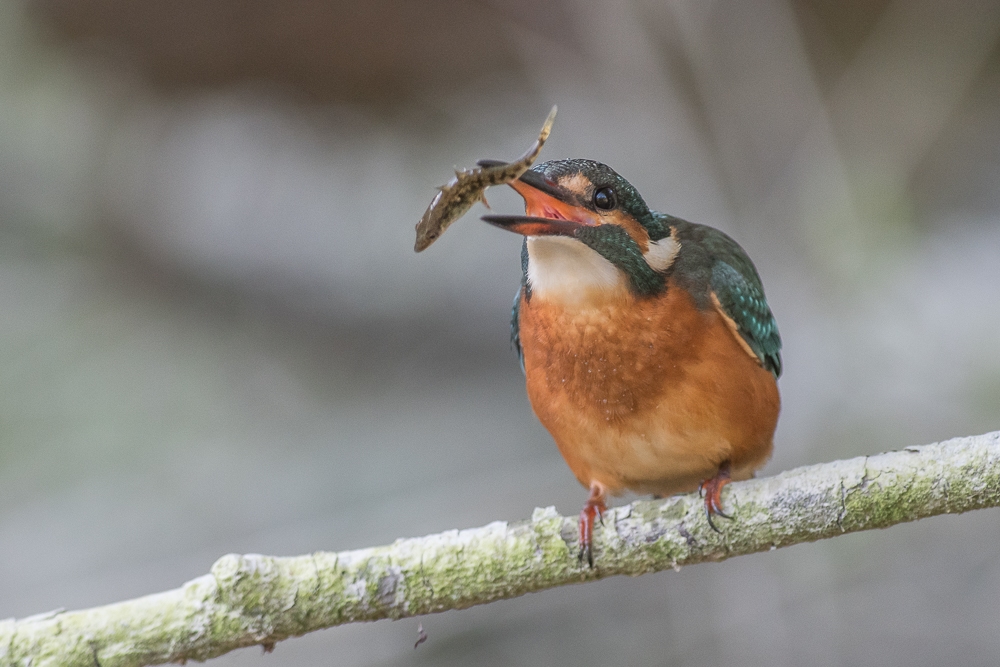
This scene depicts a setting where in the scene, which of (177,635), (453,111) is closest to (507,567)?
(177,635)

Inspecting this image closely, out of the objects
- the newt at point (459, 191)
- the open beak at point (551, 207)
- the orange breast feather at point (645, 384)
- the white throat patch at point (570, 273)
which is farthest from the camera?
the orange breast feather at point (645, 384)

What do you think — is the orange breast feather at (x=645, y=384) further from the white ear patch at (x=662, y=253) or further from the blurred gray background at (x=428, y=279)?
the blurred gray background at (x=428, y=279)

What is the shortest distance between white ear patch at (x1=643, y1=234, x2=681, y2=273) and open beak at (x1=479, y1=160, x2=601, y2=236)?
0.25 m

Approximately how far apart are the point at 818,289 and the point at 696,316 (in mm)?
2949

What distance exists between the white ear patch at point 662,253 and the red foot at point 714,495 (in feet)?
1.61

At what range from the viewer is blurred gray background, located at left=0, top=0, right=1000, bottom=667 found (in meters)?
4.22

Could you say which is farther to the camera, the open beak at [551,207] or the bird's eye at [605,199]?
the bird's eye at [605,199]

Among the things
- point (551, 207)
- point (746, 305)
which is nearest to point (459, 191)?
point (551, 207)

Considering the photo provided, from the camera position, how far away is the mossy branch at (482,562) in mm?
1613

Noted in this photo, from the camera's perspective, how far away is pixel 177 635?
5.28 feet

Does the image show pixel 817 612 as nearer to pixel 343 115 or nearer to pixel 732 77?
pixel 732 77

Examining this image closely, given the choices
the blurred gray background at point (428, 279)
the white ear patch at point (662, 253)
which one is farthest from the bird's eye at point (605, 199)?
the blurred gray background at point (428, 279)

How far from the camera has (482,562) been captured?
5.71 ft

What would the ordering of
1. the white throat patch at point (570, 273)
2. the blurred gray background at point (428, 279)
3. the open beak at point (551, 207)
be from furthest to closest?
the blurred gray background at point (428, 279) → the white throat patch at point (570, 273) → the open beak at point (551, 207)
